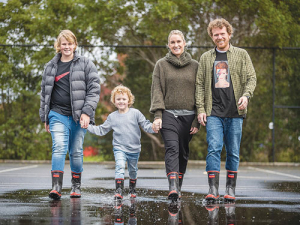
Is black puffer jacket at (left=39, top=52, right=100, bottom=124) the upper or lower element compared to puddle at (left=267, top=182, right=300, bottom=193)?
upper

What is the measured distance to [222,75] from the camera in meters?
5.66

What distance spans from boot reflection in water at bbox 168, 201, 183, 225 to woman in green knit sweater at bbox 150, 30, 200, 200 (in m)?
0.27

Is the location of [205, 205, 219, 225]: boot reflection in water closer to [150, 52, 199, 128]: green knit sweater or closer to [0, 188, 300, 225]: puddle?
[0, 188, 300, 225]: puddle

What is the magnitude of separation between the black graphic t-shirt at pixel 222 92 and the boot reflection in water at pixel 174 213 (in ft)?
3.49

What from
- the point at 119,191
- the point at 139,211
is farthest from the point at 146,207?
the point at 119,191

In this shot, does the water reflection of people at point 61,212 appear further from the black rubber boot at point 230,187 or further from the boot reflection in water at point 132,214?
the black rubber boot at point 230,187

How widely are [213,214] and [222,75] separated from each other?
1.70 metres

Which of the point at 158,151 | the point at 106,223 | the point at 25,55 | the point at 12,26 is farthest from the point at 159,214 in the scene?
the point at 12,26

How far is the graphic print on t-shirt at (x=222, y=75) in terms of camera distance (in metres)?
5.64

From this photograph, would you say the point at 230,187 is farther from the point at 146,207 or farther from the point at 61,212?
the point at 61,212

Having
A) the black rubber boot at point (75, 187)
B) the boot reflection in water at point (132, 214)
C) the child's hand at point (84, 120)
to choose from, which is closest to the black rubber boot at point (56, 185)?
the black rubber boot at point (75, 187)

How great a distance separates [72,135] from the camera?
5973 millimetres

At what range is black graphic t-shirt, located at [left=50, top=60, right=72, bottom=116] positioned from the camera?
5.84 metres

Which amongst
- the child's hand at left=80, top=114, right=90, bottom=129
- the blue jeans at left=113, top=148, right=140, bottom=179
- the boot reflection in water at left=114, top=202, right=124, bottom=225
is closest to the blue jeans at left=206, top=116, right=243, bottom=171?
the blue jeans at left=113, top=148, right=140, bottom=179
